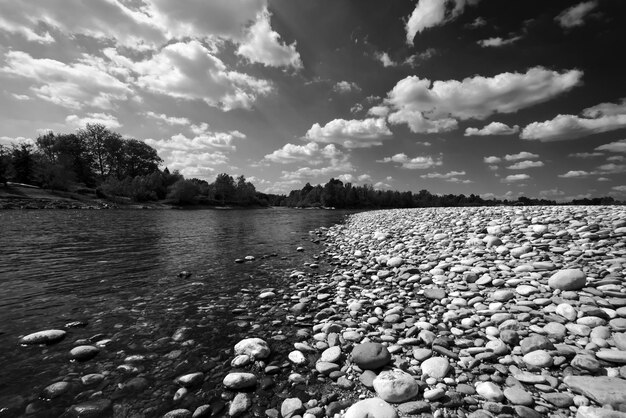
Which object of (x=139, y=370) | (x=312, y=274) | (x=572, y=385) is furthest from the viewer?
(x=312, y=274)

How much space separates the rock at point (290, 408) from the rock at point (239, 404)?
0.46 metres

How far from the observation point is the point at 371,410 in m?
2.96

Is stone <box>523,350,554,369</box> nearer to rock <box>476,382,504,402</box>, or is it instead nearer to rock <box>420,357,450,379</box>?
rock <box>476,382,504,402</box>

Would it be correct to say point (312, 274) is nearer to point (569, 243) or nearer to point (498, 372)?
point (498, 372)

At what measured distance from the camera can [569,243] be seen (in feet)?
25.3

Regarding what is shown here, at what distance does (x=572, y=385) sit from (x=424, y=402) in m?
1.69

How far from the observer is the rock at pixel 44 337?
182 inches

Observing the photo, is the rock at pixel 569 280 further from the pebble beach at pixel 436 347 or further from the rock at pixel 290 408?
the rock at pixel 290 408

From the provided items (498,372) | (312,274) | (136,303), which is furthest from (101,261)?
(498,372)

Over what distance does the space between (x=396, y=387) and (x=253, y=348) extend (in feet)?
7.92

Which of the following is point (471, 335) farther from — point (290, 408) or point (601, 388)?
point (290, 408)

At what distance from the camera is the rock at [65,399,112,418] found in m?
3.15

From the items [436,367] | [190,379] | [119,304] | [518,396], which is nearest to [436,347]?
[436,367]

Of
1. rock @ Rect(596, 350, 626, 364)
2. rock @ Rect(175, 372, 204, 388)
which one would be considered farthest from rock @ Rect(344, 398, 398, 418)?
rock @ Rect(596, 350, 626, 364)
